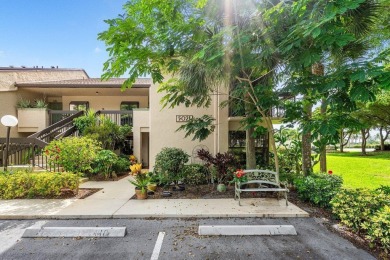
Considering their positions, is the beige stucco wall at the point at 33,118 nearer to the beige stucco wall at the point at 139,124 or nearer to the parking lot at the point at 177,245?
the beige stucco wall at the point at 139,124

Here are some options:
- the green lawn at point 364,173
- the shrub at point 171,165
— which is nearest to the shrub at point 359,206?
the green lawn at point 364,173

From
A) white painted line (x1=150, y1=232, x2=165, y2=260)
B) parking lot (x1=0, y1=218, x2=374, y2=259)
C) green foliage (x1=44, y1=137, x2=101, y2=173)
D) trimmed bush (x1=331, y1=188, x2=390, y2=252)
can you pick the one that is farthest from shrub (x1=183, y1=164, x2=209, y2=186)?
trimmed bush (x1=331, y1=188, x2=390, y2=252)

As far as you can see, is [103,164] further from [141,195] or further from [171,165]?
[141,195]

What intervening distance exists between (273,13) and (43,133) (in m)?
11.1

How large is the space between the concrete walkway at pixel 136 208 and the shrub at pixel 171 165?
1.48m

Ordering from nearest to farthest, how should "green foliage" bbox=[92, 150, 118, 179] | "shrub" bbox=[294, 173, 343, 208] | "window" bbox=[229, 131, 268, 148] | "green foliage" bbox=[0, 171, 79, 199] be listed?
"shrub" bbox=[294, 173, 343, 208]
"green foliage" bbox=[0, 171, 79, 199]
"green foliage" bbox=[92, 150, 118, 179]
"window" bbox=[229, 131, 268, 148]

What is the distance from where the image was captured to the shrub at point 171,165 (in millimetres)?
8016

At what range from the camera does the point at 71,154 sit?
29.0 feet

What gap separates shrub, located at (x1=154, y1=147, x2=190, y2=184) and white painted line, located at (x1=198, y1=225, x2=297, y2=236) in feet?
12.1

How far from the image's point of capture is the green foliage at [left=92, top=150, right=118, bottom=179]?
32.2 ft

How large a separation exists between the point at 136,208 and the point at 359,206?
534cm

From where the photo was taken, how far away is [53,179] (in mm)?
6785

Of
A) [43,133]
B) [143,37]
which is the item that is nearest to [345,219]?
[143,37]

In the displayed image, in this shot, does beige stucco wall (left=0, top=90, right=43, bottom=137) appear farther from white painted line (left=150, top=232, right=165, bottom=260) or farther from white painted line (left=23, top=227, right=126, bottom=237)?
white painted line (left=150, top=232, right=165, bottom=260)
